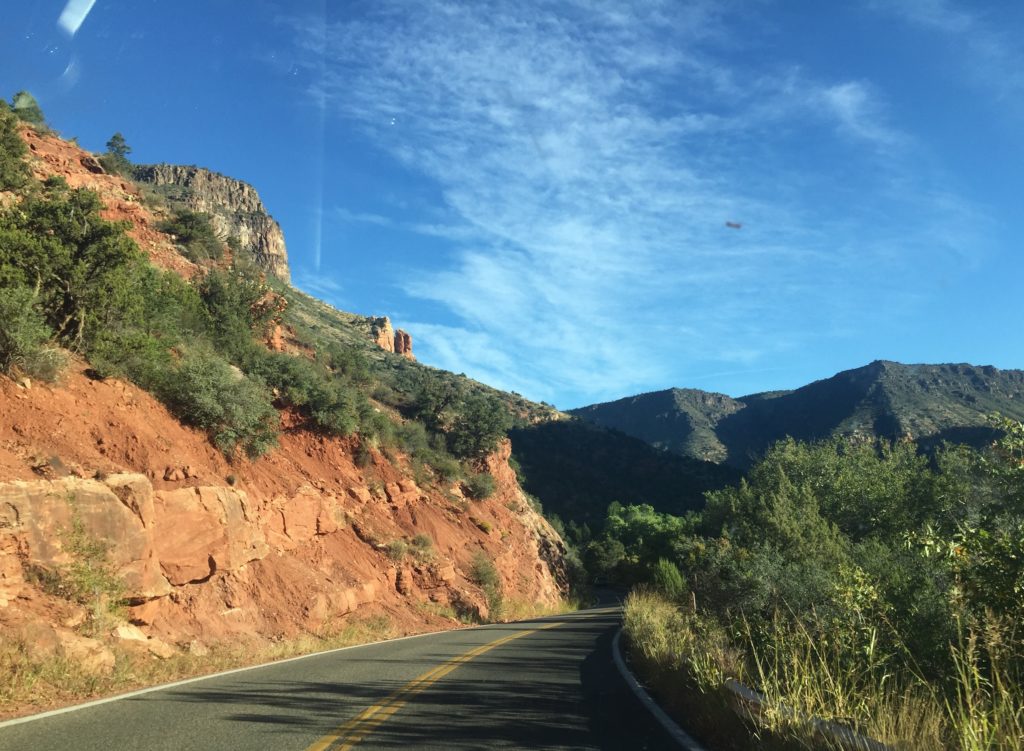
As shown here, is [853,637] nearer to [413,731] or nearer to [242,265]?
[413,731]

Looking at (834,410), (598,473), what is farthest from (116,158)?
(834,410)

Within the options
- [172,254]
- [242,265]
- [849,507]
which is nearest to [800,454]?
[849,507]

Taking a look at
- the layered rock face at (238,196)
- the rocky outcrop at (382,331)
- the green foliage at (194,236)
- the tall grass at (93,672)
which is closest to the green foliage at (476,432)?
the green foliage at (194,236)

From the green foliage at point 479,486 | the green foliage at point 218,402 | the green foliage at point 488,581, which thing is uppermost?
the green foliage at point 218,402

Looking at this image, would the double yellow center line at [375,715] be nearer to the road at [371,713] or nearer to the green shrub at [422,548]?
the road at [371,713]

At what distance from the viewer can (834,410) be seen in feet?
389

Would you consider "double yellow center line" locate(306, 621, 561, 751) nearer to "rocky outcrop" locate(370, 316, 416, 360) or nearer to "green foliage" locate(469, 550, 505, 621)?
"green foliage" locate(469, 550, 505, 621)

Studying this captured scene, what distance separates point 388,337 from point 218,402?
104m

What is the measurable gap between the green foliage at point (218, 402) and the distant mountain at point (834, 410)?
55.7 metres

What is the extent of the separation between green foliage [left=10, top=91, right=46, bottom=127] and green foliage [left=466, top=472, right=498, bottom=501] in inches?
1214

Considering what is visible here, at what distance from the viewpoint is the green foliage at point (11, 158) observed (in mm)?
23141

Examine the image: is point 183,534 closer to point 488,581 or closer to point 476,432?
point 488,581

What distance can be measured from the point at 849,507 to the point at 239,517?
32640 mm

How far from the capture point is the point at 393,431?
3603 centimetres
